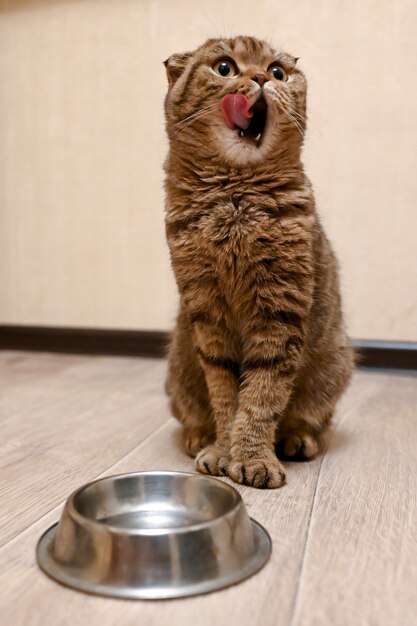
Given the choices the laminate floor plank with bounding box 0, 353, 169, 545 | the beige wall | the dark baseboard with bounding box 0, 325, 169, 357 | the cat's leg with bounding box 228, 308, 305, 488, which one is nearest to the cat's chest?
the cat's leg with bounding box 228, 308, 305, 488

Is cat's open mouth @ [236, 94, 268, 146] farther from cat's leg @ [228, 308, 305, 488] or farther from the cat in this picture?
cat's leg @ [228, 308, 305, 488]

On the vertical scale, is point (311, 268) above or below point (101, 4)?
below

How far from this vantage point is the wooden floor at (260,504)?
81cm

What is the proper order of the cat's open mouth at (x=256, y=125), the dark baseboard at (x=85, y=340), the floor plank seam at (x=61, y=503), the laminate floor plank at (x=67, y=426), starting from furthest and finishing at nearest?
the dark baseboard at (x=85, y=340)
the cat's open mouth at (x=256, y=125)
the laminate floor plank at (x=67, y=426)
the floor plank seam at (x=61, y=503)

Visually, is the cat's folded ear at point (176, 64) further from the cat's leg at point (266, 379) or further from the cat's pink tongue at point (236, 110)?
the cat's leg at point (266, 379)

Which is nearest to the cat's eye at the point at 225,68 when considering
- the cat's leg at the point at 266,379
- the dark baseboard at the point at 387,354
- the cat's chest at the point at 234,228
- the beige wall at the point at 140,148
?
the cat's chest at the point at 234,228

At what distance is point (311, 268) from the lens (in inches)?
52.0

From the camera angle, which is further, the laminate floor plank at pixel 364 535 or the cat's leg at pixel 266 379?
the cat's leg at pixel 266 379

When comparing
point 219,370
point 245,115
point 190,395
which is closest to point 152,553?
point 219,370

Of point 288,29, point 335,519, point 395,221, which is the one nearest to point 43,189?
point 288,29

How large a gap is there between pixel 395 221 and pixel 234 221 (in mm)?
1207

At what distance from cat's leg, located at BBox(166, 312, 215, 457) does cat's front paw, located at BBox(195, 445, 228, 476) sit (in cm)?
12

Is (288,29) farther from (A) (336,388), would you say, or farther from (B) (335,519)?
(B) (335,519)

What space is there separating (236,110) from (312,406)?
0.69 m
